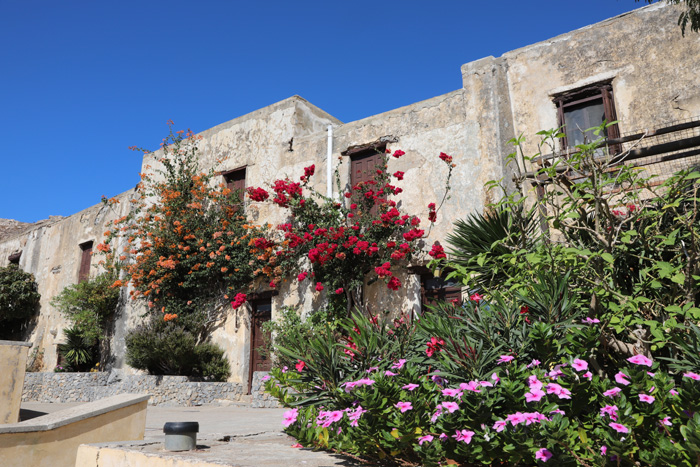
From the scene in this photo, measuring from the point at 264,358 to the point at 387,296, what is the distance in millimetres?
3015

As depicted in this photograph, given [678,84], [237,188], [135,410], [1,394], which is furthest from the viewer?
[237,188]

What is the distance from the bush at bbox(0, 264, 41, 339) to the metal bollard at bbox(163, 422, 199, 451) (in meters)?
16.4

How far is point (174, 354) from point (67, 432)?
239 inches

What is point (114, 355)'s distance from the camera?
41.6ft

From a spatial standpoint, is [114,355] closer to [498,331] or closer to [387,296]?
[387,296]

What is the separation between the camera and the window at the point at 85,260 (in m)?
15.5

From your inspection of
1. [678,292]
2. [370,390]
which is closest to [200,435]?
[370,390]

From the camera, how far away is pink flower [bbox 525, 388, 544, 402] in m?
2.25

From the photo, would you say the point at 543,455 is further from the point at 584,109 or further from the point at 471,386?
the point at 584,109

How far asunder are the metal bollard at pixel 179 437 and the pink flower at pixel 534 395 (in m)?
2.11

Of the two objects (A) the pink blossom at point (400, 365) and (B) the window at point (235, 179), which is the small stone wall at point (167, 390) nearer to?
(B) the window at point (235, 179)

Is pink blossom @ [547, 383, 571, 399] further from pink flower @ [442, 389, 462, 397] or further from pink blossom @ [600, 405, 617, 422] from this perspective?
pink flower @ [442, 389, 462, 397]

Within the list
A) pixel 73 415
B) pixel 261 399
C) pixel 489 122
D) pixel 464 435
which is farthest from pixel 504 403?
pixel 261 399

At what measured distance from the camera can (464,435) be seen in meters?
2.40
